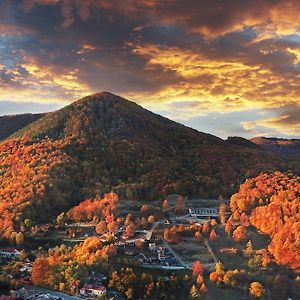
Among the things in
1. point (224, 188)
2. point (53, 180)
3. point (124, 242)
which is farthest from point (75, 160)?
point (124, 242)

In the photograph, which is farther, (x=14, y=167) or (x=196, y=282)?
(x=14, y=167)

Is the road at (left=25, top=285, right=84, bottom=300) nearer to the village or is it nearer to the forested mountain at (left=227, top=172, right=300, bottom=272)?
the village

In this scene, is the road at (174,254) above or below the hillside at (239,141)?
below

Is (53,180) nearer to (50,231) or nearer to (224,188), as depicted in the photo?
(50,231)

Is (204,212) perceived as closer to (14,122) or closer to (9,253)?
(9,253)

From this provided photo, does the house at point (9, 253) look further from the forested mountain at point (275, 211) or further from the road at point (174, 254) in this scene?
the forested mountain at point (275, 211)

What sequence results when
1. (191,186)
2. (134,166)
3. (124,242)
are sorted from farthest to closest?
(134,166), (191,186), (124,242)

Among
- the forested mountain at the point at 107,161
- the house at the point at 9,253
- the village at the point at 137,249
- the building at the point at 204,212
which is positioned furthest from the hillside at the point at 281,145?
the house at the point at 9,253
